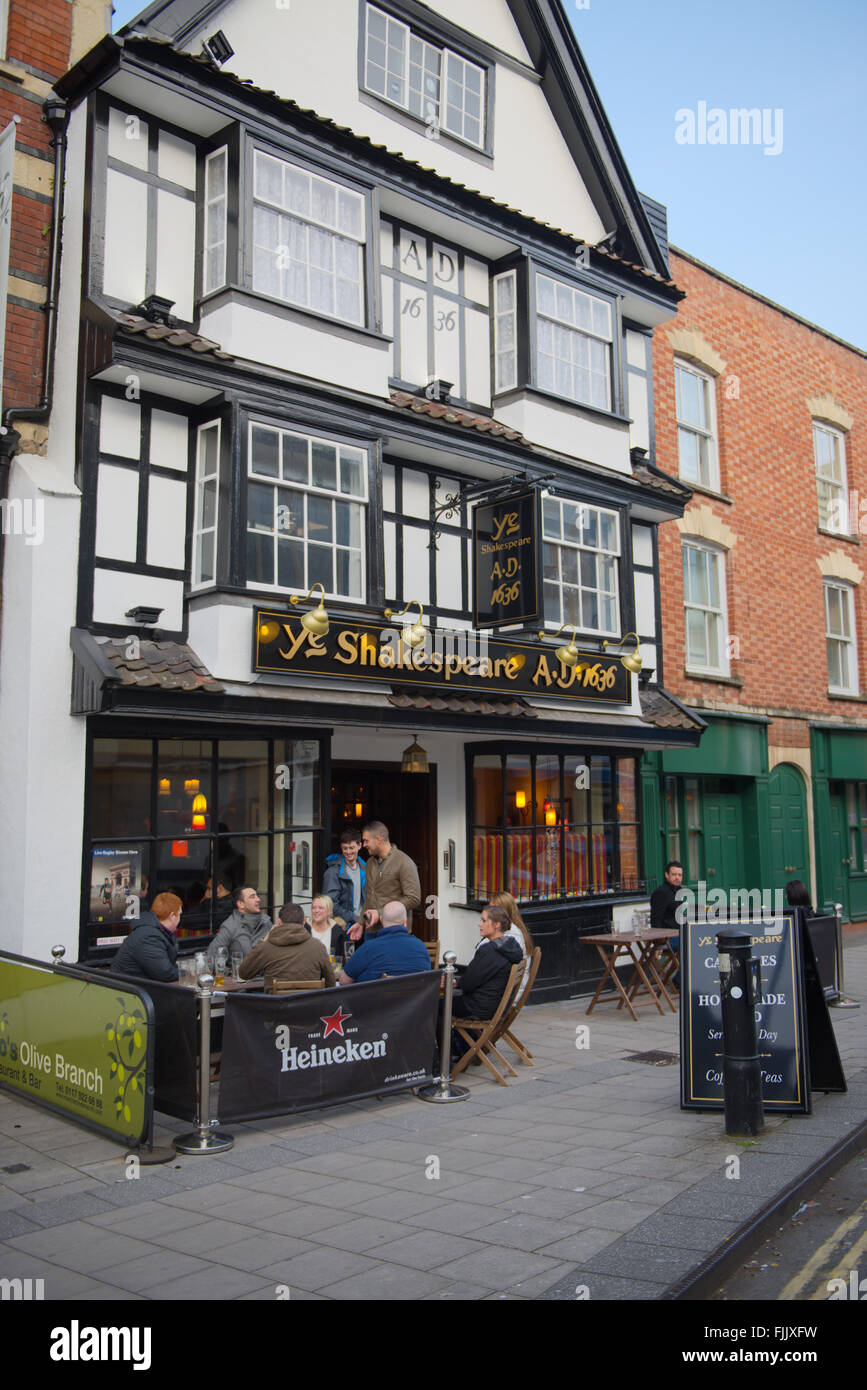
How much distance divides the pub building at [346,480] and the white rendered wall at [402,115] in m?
0.04

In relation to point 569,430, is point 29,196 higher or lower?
higher

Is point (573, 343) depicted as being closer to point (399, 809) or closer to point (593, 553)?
point (593, 553)

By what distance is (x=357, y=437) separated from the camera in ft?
36.5

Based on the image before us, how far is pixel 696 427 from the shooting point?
701 inches

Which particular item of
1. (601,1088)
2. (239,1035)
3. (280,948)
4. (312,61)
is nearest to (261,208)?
(312,61)

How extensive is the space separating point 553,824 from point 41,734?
6848 mm

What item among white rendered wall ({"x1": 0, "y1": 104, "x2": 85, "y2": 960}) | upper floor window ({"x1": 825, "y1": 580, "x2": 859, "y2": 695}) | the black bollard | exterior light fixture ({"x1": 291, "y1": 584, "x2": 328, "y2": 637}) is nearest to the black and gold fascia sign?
→ exterior light fixture ({"x1": 291, "y1": 584, "x2": 328, "y2": 637})

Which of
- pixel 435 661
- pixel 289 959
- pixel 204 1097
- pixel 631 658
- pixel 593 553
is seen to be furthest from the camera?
pixel 593 553

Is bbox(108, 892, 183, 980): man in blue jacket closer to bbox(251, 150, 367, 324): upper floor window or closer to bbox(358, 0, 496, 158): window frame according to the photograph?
bbox(251, 150, 367, 324): upper floor window

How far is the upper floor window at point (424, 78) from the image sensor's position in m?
12.4

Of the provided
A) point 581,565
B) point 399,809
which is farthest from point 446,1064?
point 581,565

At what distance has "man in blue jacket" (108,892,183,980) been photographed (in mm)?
7617

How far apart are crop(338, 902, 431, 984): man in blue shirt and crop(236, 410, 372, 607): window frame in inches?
134

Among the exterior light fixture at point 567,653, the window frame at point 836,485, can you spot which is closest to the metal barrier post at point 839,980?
the exterior light fixture at point 567,653
